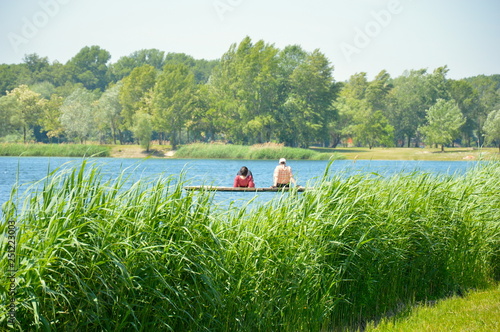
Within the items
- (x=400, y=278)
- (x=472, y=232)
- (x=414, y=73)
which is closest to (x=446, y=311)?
(x=400, y=278)

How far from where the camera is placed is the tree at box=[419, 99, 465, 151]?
7225 cm

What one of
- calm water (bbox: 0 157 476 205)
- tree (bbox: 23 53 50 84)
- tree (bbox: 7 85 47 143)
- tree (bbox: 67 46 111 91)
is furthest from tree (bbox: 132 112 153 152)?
tree (bbox: 23 53 50 84)

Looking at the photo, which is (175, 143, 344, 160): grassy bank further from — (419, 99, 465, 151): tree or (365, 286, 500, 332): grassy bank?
(365, 286, 500, 332): grassy bank

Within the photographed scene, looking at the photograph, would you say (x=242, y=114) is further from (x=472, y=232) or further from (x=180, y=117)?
(x=472, y=232)

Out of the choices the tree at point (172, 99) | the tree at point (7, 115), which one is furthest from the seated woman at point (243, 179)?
the tree at point (7, 115)

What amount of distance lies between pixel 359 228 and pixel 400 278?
38.5 inches

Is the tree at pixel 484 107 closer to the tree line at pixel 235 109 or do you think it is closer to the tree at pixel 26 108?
the tree line at pixel 235 109

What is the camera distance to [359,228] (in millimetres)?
5848

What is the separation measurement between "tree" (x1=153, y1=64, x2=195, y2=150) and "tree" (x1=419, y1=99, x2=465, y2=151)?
3145cm

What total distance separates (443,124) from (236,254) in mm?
74049

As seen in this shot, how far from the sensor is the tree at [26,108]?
69.4 metres

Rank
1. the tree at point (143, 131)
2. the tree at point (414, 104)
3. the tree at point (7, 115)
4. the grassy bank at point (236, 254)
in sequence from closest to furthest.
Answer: the grassy bank at point (236, 254)
the tree at point (143, 131)
the tree at point (7, 115)
the tree at point (414, 104)

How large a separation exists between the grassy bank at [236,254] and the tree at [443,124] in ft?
224

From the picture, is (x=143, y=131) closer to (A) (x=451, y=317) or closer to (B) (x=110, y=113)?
(B) (x=110, y=113)
